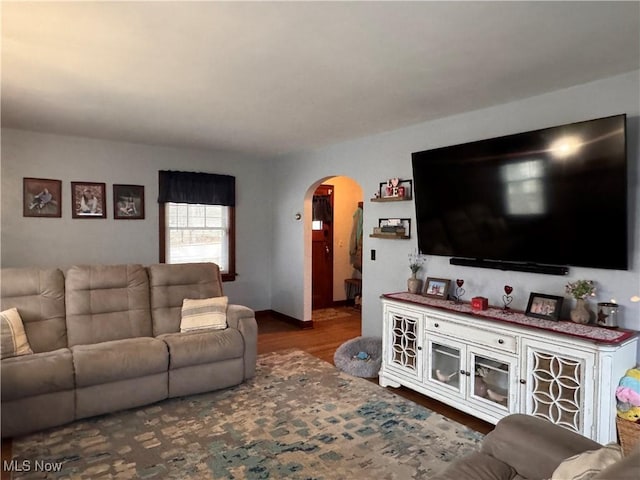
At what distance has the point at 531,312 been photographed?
2887 millimetres

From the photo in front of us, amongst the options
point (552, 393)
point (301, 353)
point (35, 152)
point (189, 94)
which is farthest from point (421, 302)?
point (35, 152)

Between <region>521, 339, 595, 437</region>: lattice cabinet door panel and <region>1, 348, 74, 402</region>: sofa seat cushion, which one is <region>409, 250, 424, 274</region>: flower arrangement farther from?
<region>1, 348, 74, 402</region>: sofa seat cushion

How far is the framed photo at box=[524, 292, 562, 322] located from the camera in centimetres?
277

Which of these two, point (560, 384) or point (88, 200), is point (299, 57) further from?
point (88, 200)

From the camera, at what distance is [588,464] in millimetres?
1308

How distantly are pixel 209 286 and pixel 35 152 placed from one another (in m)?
2.55

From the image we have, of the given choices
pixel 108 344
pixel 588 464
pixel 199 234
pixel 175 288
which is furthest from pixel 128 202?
pixel 588 464

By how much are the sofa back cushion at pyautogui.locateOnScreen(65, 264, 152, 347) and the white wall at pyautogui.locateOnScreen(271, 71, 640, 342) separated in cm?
230

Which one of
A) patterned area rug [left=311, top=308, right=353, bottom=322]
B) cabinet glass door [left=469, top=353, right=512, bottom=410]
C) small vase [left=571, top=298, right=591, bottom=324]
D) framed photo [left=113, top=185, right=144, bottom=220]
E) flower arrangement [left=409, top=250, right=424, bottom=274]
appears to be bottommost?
patterned area rug [left=311, top=308, right=353, bottom=322]

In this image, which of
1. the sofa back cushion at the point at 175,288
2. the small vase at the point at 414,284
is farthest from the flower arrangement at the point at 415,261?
the sofa back cushion at the point at 175,288

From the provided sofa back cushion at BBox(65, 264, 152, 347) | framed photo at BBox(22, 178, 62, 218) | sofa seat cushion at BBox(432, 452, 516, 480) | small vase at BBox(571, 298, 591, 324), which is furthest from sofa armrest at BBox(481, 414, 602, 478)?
framed photo at BBox(22, 178, 62, 218)

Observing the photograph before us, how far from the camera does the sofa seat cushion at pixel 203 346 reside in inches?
130

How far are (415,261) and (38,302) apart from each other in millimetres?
3273

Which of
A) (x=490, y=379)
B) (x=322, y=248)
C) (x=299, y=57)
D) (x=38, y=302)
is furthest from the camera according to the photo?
(x=322, y=248)
